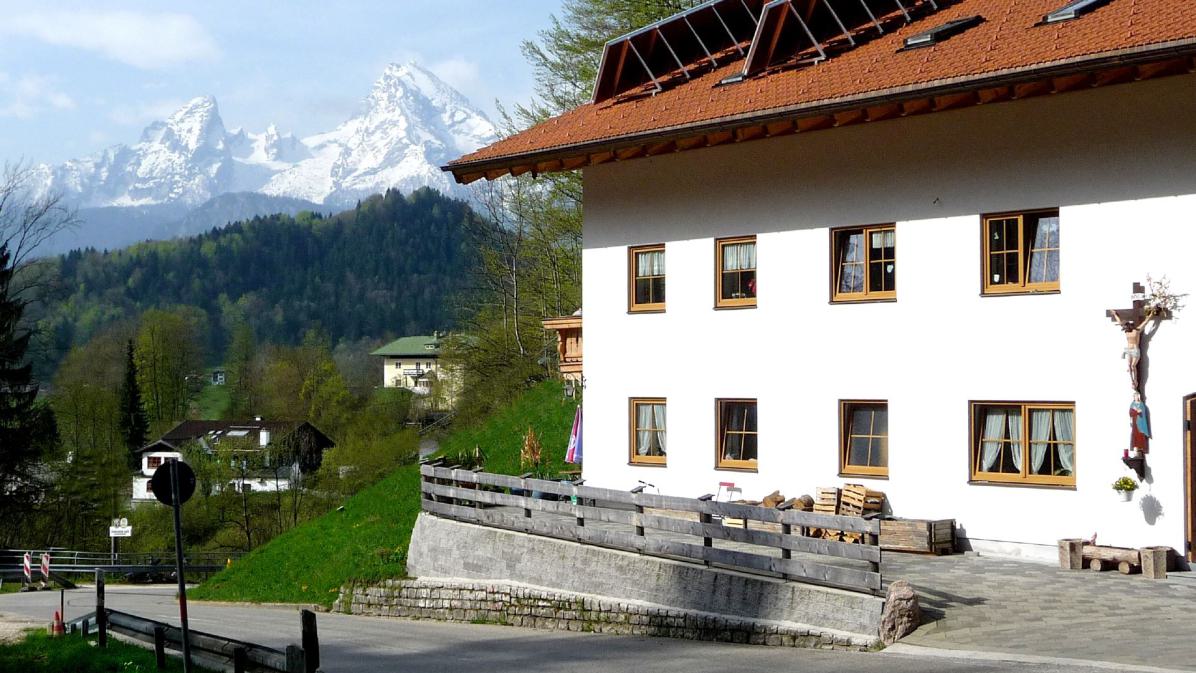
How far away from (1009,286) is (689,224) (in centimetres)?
587

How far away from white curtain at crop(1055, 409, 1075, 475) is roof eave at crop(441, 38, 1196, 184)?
15.0 feet

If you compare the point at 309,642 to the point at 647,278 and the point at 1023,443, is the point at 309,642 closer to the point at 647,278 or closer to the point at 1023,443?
the point at 1023,443

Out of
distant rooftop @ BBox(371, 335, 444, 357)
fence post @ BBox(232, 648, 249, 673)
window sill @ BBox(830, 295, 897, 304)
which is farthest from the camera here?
distant rooftop @ BBox(371, 335, 444, 357)

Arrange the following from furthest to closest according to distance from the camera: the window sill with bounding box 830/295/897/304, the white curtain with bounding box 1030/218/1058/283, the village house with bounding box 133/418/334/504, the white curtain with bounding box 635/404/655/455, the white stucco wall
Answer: the village house with bounding box 133/418/334/504 < the white curtain with bounding box 635/404/655/455 < the window sill with bounding box 830/295/897/304 < the white curtain with bounding box 1030/218/1058/283 < the white stucco wall

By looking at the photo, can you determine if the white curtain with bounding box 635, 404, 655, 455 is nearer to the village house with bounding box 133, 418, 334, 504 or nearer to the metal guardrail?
the metal guardrail

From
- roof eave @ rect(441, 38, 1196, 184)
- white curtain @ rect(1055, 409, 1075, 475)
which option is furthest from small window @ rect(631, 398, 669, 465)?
white curtain @ rect(1055, 409, 1075, 475)

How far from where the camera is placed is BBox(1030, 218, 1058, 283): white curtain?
1766 centimetres

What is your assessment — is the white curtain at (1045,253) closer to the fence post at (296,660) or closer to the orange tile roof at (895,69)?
the orange tile roof at (895,69)

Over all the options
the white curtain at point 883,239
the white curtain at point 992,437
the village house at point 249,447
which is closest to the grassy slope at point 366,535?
the white curtain at point 883,239

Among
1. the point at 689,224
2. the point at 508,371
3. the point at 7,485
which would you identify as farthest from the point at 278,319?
the point at 689,224

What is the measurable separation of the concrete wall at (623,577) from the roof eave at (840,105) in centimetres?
639

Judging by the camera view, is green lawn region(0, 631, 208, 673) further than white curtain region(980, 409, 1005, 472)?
No

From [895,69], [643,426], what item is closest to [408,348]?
[643,426]

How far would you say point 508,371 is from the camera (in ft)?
148
